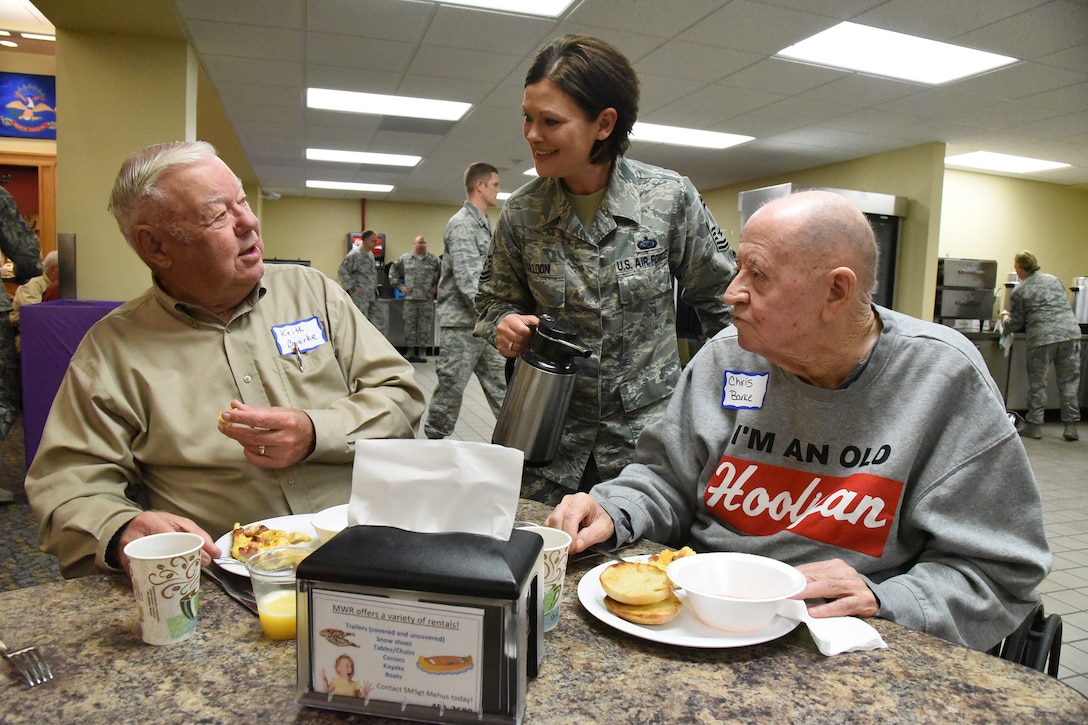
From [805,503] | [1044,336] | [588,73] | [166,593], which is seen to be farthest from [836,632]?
[1044,336]

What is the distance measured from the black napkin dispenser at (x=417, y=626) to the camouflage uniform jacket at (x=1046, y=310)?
8017 millimetres

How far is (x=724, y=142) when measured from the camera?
26.6 ft

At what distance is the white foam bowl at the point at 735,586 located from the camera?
34.1 inches

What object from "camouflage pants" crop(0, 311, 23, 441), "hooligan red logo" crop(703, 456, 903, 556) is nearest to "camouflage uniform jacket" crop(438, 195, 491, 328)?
"camouflage pants" crop(0, 311, 23, 441)

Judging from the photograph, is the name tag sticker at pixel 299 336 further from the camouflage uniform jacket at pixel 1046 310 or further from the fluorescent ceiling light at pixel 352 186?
the fluorescent ceiling light at pixel 352 186

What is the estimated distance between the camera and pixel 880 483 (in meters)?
1.11

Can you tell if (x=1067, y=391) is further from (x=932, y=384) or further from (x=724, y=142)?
(x=932, y=384)

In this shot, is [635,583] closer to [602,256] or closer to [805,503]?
[805,503]

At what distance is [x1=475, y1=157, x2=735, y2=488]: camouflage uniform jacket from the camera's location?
1.81 metres

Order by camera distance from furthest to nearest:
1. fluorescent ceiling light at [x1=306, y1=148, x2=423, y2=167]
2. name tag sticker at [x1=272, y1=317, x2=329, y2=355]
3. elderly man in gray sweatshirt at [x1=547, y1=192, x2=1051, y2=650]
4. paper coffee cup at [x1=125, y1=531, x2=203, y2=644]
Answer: fluorescent ceiling light at [x1=306, y1=148, x2=423, y2=167] < name tag sticker at [x1=272, y1=317, x2=329, y2=355] < elderly man in gray sweatshirt at [x1=547, y1=192, x2=1051, y2=650] < paper coffee cup at [x1=125, y1=531, x2=203, y2=644]

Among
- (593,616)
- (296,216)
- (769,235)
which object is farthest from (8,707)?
(296,216)

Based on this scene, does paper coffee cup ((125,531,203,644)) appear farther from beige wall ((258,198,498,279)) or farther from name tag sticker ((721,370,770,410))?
beige wall ((258,198,498,279))

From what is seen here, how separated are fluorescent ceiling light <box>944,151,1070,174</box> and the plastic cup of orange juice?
30.1ft

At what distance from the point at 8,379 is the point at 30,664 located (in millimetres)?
3705
